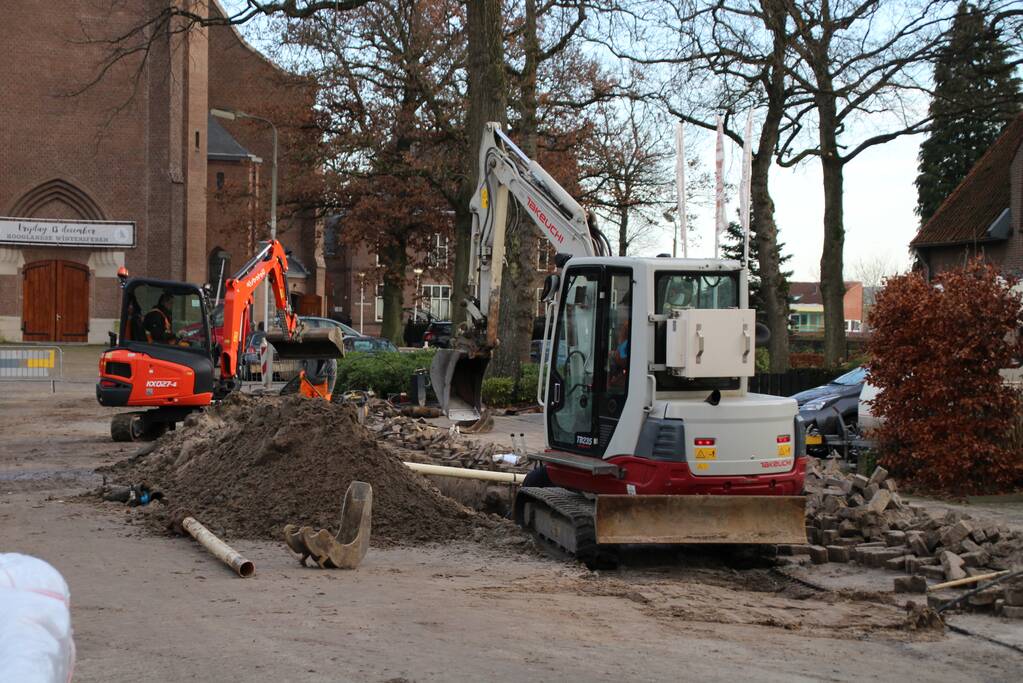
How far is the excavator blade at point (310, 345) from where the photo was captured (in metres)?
20.0

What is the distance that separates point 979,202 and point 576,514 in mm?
32995

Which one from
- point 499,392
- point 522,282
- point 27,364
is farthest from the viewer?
point 27,364

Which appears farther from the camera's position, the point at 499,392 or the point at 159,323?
the point at 499,392

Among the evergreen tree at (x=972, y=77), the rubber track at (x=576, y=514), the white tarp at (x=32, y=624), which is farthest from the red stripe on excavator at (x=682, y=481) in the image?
the evergreen tree at (x=972, y=77)

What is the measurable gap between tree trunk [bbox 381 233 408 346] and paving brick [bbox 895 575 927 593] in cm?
3533

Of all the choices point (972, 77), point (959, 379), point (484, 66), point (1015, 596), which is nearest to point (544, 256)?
point (972, 77)

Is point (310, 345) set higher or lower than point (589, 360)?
higher

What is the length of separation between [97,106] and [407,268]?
14.3 meters

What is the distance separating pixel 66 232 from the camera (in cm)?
4781

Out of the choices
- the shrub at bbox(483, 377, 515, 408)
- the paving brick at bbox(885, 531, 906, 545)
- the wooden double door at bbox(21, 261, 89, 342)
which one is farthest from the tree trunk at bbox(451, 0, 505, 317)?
the wooden double door at bbox(21, 261, 89, 342)

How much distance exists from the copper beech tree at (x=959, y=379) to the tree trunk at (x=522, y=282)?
1143 centimetres

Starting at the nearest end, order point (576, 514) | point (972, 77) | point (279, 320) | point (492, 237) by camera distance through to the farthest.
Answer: point (576, 514)
point (492, 237)
point (279, 320)
point (972, 77)

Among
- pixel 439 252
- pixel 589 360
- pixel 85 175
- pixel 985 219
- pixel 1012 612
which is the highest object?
pixel 85 175

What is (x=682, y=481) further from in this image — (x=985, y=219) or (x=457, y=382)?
(x=985, y=219)
